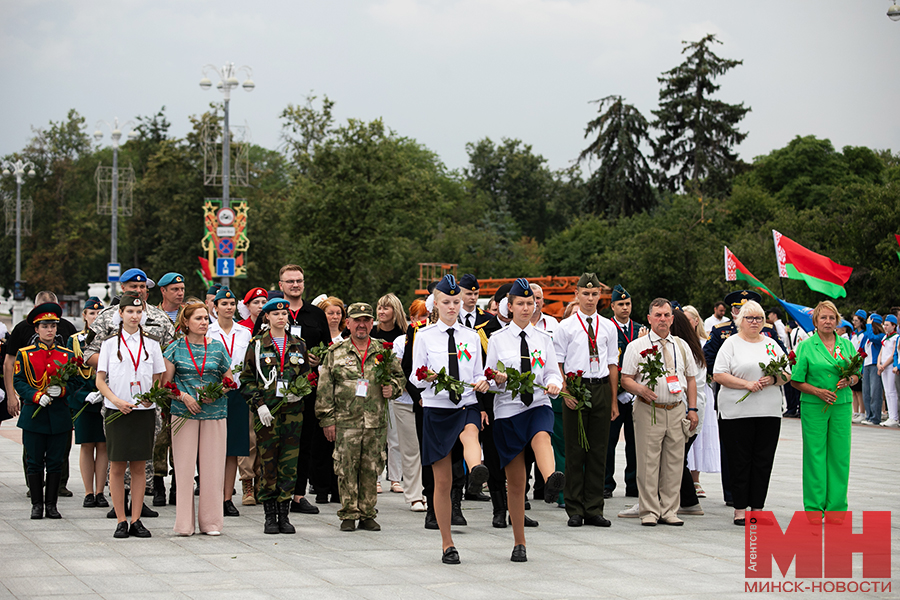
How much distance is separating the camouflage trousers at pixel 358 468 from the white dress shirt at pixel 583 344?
185 cm

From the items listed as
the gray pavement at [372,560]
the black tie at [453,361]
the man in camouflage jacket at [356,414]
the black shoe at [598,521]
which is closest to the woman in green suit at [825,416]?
the gray pavement at [372,560]

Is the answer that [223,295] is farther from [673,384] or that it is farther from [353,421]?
[673,384]

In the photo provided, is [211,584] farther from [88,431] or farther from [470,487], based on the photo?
[88,431]

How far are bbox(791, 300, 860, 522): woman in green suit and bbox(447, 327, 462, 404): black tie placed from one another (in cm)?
352

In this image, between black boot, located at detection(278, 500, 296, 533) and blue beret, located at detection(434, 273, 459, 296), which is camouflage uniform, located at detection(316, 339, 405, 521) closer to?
black boot, located at detection(278, 500, 296, 533)

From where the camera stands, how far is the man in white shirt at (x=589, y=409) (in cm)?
862

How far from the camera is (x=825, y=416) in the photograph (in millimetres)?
8531

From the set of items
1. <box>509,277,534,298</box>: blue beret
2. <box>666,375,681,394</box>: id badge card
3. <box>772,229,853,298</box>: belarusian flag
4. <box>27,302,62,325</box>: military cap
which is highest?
<box>772,229,853,298</box>: belarusian flag

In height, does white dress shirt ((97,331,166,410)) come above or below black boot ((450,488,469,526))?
above

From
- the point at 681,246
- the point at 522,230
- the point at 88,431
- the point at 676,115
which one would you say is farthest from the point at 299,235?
the point at 522,230

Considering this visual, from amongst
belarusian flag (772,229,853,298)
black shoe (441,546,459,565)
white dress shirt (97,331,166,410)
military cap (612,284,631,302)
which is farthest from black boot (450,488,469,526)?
belarusian flag (772,229,853,298)

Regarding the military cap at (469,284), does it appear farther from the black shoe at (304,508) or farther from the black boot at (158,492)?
the black boot at (158,492)

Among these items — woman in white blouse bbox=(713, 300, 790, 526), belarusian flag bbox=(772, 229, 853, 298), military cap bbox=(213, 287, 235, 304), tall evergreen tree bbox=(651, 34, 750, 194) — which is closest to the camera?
woman in white blouse bbox=(713, 300, 790, 526)

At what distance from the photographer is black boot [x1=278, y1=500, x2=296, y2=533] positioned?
8.01 metres
